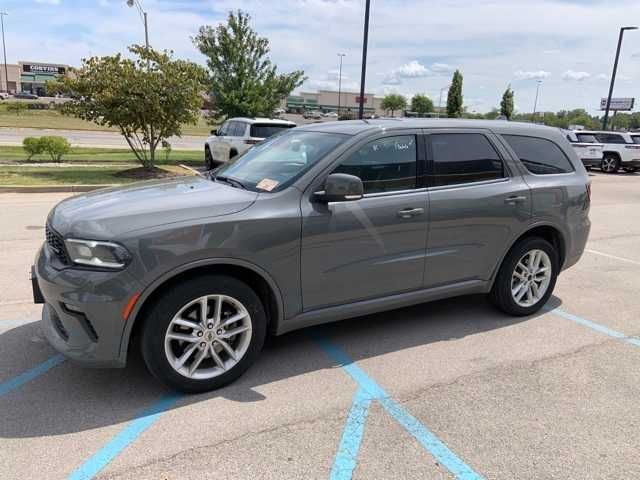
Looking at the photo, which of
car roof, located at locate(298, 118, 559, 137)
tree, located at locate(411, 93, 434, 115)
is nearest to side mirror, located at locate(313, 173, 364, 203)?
car roof, located at locate(298, 118, 559, 137)

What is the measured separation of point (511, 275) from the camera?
4.68 meters

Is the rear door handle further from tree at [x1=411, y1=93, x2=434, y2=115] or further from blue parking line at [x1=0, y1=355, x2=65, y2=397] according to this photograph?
tree at [x1=411, y1=93, x2=434, y2=115]

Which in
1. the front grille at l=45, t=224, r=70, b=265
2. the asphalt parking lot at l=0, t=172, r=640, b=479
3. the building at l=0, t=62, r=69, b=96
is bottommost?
the asphalt parking lot at l=0, t=172, r=640, b=479

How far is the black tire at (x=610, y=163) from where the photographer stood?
2233 centimetres

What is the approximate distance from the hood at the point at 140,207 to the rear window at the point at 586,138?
2180 cm

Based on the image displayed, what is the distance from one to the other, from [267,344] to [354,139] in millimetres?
1737

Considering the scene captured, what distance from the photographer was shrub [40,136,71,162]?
15586 millimetres

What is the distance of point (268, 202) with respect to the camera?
3486mm

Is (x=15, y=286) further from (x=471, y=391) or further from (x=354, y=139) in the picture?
(x=471, y=391)

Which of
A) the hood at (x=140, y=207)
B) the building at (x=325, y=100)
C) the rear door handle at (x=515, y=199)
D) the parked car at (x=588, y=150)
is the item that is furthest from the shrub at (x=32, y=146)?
the building at (x=325, y=100)

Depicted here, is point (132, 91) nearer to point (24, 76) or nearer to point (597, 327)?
point (597, 327)

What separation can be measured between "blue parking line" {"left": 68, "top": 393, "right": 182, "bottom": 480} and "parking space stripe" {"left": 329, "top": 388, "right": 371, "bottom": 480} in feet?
3.63

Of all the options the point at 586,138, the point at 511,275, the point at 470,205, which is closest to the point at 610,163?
the point at 586,138

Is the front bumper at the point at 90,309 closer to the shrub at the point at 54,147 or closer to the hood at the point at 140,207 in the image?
the hood at the point at 140,207
